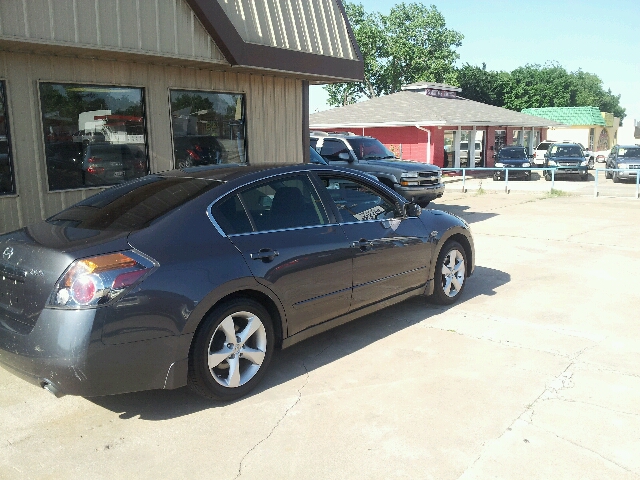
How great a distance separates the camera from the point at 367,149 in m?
15.2

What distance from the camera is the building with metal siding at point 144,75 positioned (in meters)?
6.40

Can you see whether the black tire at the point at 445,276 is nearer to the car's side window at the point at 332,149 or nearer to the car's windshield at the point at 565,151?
the car's side window at the point at 332,149

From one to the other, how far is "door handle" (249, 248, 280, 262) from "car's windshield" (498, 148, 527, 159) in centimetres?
2465

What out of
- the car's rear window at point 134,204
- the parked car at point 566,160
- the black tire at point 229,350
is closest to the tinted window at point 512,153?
the parked car at point 566,160

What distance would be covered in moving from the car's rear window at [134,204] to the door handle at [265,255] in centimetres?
58

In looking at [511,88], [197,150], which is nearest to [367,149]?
[197,150]

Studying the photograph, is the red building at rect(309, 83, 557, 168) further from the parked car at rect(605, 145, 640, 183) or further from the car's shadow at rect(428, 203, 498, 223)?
the car's shadow at rect(428, 203, 498, 223)

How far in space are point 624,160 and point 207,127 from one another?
868 inches

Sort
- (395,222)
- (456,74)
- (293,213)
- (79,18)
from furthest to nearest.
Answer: (456,74) < (79,18) < (395,222) < (293,213)

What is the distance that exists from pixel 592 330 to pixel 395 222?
210 centimetres

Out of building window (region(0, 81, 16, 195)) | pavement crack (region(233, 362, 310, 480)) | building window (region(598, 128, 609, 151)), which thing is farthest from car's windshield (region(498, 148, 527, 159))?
building window (region(598, 128, 609, 151))

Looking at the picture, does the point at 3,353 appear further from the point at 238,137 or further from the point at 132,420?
the point at 238,137

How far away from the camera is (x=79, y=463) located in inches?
129

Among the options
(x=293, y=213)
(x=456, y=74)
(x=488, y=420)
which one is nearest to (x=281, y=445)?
(x=488, y=420)
